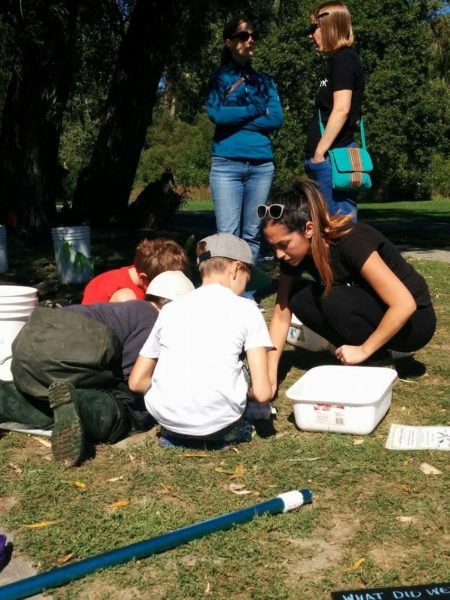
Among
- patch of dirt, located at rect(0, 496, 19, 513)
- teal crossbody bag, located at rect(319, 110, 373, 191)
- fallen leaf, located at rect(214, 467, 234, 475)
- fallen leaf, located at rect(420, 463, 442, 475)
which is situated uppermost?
teal crossbody bag, located at rect(319, 110, 373, 191)

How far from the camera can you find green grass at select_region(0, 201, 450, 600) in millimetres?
2314

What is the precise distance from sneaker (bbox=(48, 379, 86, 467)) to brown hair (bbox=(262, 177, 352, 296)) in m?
1.19

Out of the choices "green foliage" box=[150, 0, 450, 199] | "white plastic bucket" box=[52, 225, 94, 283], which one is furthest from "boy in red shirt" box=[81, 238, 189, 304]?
"green foliage" box=[150, 0, 450, 199]

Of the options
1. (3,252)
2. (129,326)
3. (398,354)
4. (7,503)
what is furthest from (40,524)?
(3,252)

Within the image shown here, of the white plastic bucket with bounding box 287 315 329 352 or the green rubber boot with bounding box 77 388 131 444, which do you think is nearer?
the green rubber boot with bounding box 77 388 131 444

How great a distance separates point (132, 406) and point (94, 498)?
0.73m

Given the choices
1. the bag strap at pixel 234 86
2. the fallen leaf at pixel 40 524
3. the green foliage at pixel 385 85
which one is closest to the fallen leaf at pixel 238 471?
the fallen leaf at pixel 40 524

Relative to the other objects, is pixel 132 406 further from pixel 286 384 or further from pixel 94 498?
pixel 286 384

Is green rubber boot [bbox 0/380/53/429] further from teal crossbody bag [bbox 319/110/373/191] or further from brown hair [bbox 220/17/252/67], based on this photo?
brown hair [bbox 220/17/252/67]

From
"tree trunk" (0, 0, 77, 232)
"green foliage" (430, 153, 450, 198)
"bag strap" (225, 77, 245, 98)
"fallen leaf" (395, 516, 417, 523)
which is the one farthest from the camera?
"green foliage" (430, 153, 450, 198)

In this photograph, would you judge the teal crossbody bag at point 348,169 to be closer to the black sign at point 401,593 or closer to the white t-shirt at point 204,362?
the white t-shirt at point 204,362

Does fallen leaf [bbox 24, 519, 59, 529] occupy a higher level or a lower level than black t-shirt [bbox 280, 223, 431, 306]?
lower

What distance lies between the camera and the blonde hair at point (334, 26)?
15.7ft

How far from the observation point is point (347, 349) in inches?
155
